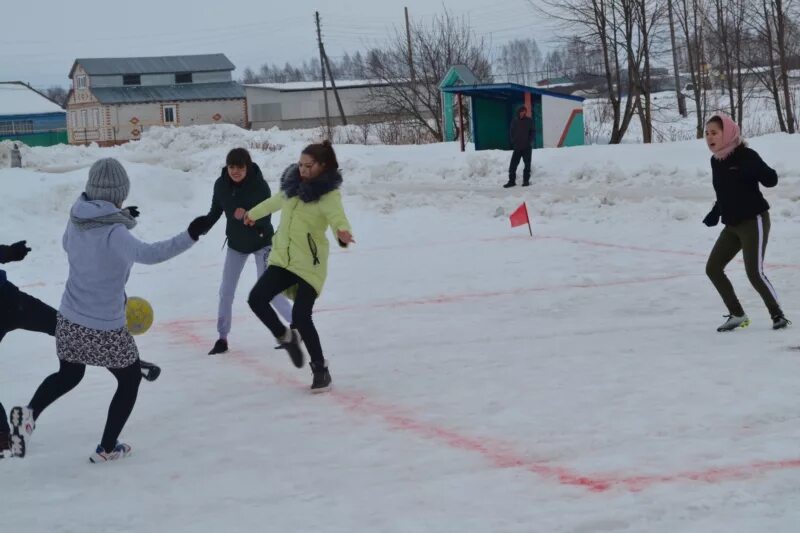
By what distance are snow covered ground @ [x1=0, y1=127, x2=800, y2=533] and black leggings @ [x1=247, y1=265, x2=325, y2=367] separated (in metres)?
0.33

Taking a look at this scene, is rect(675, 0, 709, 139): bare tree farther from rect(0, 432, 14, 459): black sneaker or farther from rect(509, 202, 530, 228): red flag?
rect(0, 432, 14, 459): black sneaker

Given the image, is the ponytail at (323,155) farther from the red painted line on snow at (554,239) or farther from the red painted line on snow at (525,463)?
the red painted line on snow at (554,239)

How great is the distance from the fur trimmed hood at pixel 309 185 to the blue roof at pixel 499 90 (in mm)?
19186

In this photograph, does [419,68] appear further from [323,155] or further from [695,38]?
[323,155]

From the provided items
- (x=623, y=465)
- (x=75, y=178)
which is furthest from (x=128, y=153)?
(x=623, y=465)

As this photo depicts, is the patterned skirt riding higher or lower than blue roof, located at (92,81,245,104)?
lower

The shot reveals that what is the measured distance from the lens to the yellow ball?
7215 millimetres

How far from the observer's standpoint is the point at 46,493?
4.80 meters

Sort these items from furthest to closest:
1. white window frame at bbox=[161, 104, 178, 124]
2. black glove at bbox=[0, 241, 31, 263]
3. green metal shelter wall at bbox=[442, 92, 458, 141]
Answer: white window frame at bbox=[161, 104, 178, 124] → green metal shelter wall at bbox=[442, 92, 458, 141] → black glove at bbox=[0, 241, 31, 263]

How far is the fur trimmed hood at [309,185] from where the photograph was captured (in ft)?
21.6

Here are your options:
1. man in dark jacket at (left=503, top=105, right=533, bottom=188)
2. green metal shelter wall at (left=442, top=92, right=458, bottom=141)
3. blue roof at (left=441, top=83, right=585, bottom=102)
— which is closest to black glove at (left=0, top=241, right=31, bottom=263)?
man in dark jacket at (left=503, top=105, right=533, bottom=188)

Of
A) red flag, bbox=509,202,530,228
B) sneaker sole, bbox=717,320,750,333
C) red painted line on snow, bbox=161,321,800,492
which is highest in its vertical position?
red flag, bbox=509,202,530,228

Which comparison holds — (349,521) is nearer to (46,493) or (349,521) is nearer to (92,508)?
(92,508)

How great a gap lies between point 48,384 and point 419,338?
3.48 meters
